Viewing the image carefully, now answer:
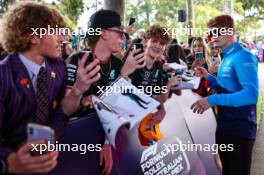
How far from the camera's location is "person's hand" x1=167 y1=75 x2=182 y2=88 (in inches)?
149

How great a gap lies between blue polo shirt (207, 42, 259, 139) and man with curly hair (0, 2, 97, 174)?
1405 mm

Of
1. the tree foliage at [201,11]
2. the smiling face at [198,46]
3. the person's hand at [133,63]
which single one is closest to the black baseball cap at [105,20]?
the person's hand at [133,63]

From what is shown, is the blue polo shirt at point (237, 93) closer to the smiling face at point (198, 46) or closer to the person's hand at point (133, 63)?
the person's hand at point (133, 63)

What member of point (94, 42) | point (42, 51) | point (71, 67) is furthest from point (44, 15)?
point (94, 42)

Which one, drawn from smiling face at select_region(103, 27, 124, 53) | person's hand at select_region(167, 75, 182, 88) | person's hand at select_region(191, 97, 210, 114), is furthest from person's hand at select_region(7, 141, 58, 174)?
person's hand at select_region(167, 75, 182, 88)

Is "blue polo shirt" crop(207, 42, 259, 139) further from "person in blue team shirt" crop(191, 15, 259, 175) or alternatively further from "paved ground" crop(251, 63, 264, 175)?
"paved ground" crop(251, 63, 264, 175)

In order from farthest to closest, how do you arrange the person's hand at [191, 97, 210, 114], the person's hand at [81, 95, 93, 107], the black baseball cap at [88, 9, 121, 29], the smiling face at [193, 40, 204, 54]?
the smiling face at [193, 40, 204, 54] < the person's hand at [191, 97, 210, 114] < the black baseball cap at [88, 9, 121, 29] < the person's hand at [81, 95, 93, 107]

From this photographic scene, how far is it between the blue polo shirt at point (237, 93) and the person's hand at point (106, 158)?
43.6 inches

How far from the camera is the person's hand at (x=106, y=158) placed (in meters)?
2.63

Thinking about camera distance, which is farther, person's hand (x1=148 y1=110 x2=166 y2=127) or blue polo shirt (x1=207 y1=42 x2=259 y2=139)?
person's hand (x1=148 y1=110 x2=166 y2=127)

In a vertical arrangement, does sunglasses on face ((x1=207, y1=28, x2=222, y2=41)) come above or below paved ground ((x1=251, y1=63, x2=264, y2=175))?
above

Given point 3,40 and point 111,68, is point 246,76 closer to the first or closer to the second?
point 111,68

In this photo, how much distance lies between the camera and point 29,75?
212 cm

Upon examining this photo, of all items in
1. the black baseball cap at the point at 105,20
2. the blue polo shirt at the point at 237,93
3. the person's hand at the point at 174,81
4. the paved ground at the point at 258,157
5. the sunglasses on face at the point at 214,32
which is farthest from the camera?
the paved ground at the point at 258,157
